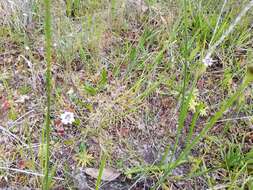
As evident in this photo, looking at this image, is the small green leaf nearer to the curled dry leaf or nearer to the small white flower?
the small white flower

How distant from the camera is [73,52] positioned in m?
1.65

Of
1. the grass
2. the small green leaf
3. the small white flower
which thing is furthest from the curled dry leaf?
the small green leaf

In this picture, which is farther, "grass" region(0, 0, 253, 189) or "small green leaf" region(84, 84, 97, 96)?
"small green leaf" region(84, 84, 97, 96)

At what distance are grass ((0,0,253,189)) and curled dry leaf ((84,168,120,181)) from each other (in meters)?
0.02

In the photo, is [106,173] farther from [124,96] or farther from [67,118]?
[124,96]

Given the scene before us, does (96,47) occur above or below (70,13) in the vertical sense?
below

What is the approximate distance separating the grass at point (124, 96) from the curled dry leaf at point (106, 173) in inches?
0.7

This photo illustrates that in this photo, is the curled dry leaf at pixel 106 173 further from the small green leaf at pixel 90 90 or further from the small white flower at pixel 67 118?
the small green leaf at pixel 90 90

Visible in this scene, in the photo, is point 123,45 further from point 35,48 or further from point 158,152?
point 158,152

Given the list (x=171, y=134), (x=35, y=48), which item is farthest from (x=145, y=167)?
(x=35, y=48)

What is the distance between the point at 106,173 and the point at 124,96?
0.39 m

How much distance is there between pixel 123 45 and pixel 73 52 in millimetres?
279

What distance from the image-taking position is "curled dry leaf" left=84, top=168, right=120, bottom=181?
1.34 m

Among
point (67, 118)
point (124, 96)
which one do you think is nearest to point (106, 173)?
point (67, 118)
